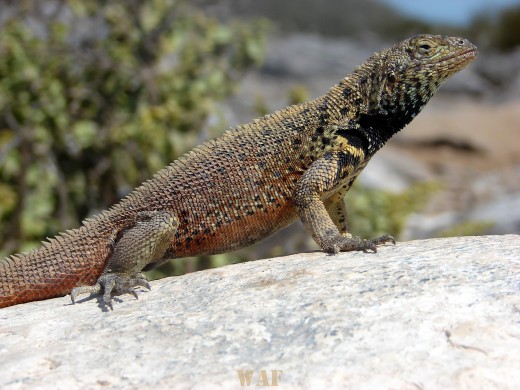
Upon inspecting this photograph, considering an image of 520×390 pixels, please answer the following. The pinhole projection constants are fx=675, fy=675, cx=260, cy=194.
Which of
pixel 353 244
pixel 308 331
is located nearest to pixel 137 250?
pixel 353 244

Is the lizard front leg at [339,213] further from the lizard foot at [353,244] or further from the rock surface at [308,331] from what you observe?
the rock surface at [308,331]

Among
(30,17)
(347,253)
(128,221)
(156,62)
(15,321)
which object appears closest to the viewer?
(15,321)

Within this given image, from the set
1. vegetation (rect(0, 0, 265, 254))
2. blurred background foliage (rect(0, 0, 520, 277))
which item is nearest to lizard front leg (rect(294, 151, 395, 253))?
blurred background foliage (rect(0, 0, 520, 277))

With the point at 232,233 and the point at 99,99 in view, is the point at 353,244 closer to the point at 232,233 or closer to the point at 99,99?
the point at 232,233

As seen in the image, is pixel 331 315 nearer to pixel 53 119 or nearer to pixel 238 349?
pixel 238 349

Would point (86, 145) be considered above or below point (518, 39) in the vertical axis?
below

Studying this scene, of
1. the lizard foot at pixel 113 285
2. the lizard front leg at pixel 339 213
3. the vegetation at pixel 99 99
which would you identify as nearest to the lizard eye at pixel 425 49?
the lizard front leg at pixel 339 213

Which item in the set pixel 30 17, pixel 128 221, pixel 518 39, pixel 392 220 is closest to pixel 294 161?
pixel 128 221
